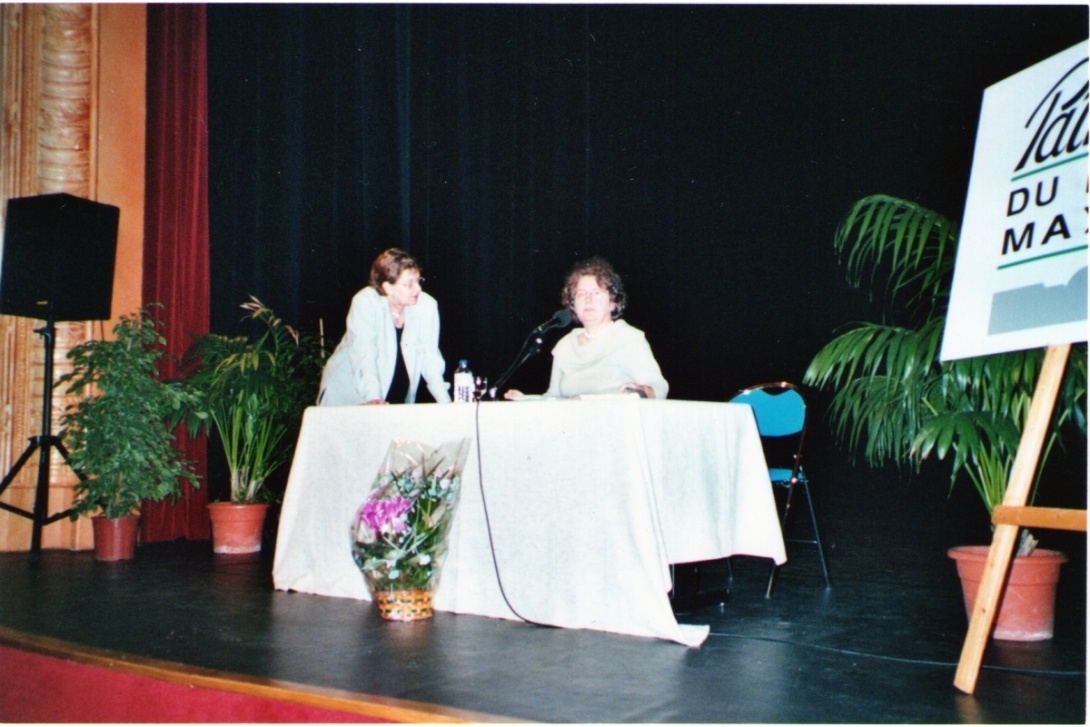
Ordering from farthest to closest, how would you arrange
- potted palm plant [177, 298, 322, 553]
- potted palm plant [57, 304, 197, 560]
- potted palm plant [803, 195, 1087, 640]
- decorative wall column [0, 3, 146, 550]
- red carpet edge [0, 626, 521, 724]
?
1. decorative wall column [0, 3, 146, 550]
2. potted palm plant [177, 298, 322, 553]
3. potted palm plant [57, 304, 197, 560]
4. potted palm plant [803, 195, 1087, 640]
5. red carpet edge [0, 626, 521, 724]

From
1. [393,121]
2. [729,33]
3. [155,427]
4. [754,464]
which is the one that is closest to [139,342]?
[155,427]

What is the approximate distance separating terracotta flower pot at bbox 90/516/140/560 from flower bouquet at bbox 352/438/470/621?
6.34 feet

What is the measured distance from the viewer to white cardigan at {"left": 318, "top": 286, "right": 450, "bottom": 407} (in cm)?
351

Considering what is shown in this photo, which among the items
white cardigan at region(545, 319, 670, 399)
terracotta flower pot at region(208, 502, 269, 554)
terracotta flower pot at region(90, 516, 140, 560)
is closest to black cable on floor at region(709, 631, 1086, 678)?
white cardigan at region(545, 319, 670, 399)

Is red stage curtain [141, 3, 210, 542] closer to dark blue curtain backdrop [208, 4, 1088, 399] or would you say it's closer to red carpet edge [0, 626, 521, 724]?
dark blue curtain backdrop [208, 4, 1088, 399]

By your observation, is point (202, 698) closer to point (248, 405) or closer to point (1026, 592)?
point (1026, 592)

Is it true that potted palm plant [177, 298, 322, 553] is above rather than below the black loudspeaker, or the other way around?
below

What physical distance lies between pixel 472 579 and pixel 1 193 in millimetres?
3402

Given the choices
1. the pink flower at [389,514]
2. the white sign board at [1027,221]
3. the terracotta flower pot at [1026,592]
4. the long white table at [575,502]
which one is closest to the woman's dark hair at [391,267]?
the long white table at [575,502]

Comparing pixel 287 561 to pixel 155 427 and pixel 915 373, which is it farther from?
pixel 915 373

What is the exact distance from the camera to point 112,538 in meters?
4.22

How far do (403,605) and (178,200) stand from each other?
332 cm

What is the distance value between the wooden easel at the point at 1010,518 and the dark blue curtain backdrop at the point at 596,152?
87.7 inches

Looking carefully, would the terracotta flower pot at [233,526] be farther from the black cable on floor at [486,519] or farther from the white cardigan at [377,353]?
the black cable on floor at [486,519]
